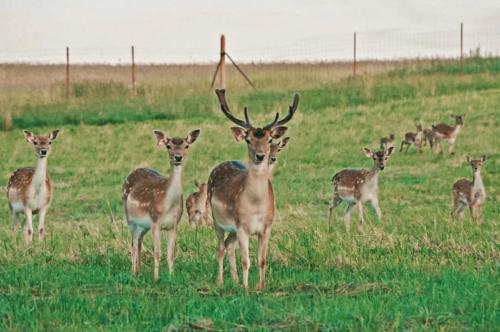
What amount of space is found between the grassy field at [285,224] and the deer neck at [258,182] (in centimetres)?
78

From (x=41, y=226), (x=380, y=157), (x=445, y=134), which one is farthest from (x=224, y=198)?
(x=445, y=134)

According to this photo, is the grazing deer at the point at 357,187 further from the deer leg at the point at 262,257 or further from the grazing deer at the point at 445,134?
the grazing deer at the point at 445,134

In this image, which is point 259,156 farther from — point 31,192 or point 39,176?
point 39,176

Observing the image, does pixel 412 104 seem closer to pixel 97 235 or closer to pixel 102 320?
pixel 97 235

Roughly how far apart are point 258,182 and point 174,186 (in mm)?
1058

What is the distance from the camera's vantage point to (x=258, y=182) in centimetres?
987

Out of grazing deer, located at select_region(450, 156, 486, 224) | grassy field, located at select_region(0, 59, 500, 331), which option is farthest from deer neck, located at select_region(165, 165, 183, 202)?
grazing deer, located at select_region(450, 156, 486, 224)

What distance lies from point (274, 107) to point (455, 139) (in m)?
6.92

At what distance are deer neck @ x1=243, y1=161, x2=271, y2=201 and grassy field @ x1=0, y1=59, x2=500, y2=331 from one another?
78 centimetres

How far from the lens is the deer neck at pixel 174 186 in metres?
10.6

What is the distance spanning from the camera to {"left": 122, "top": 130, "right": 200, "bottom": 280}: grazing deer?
1055 cm

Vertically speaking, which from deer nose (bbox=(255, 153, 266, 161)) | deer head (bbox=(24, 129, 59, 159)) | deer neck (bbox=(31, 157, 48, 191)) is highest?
Result: deer nose (bbox=(255, 153, 266, 161))

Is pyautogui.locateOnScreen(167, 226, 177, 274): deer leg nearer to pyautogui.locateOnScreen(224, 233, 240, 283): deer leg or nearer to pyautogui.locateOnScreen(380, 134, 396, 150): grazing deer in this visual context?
pyautogui.locateOnScreen(224, 233, 240, 283): deer leg

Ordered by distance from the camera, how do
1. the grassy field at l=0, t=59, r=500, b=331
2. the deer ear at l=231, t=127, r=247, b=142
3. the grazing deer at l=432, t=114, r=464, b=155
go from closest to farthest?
the grassy field at l=0, t=59, r=500, b=331 < the deer ear at l=231, t=127, r=247, b=142 < the grazing deer at l=432, t=114, r=464, b=155
